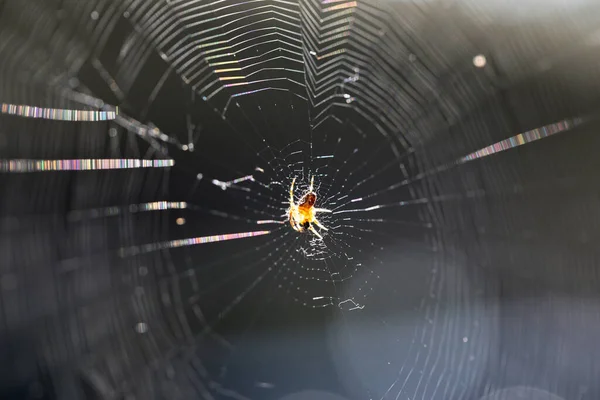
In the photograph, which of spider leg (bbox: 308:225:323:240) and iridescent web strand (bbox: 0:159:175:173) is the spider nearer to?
spider leg (bbox: 308:225:323:240)

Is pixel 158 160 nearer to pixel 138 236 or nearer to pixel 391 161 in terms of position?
pixel 138 236

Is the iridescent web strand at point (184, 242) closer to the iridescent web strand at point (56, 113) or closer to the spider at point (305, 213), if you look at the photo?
the spider at point (305, 213)

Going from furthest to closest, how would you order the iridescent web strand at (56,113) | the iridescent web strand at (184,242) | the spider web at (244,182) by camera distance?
the iridescent web strand at (184,242) < the spider web at (244,182) < the iridescent web strand at (56,113)

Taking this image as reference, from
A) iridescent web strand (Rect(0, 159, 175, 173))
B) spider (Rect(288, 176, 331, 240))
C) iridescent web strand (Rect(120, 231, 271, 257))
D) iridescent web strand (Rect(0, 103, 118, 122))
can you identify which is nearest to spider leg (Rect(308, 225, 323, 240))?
spider (Rect(288, 176, 331, 240))

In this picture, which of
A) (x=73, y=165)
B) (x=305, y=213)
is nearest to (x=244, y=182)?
(x=305, y=213)

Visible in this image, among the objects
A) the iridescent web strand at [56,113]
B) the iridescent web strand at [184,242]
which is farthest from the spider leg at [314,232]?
the iridescent web strand at [56,113]

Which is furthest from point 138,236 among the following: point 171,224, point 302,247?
point 302,247

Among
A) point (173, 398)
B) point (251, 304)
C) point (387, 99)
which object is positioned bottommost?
point (173, 398)
